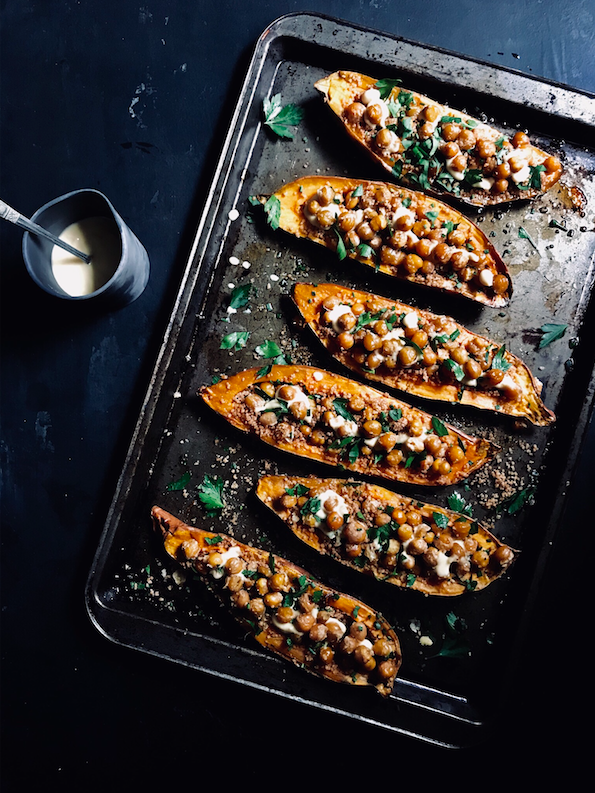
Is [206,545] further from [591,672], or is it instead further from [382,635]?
[591,672]

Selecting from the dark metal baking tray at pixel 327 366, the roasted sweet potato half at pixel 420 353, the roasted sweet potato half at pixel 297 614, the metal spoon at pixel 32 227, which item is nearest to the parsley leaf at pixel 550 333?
the dark metal baking tray at pixel 327 366

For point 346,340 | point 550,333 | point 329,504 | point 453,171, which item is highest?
point 453,171

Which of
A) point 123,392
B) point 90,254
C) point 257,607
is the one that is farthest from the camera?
point 123,392

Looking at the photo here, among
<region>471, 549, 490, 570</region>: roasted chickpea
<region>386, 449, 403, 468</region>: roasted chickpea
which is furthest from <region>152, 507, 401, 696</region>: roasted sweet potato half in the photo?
<region>386, 449, 403, 468</region>: roasted chickpea

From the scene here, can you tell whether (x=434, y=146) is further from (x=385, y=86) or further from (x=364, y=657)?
(x=364, y=657)

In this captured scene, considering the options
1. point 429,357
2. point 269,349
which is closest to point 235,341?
point 269,349

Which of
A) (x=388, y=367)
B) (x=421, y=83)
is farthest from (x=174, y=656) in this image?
(x=421, y=83)
